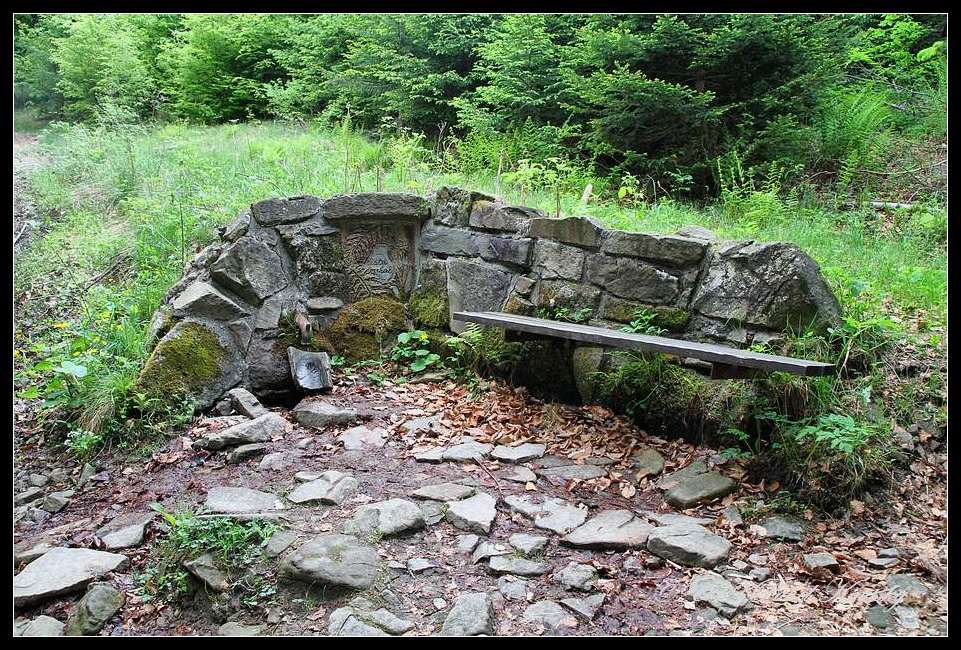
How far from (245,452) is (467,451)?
1236 millimetres

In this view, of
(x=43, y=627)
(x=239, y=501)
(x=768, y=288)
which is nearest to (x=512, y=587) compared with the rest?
(x=239, y=501)

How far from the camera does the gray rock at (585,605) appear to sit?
258cm

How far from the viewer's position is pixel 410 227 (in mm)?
5367

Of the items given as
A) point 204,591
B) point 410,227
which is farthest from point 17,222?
point 204,591

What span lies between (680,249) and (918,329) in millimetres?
1403

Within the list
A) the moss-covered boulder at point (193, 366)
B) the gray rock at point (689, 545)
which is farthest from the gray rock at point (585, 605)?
the moss-covered boulder at point (193, 366)

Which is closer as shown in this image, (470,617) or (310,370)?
(470,617)

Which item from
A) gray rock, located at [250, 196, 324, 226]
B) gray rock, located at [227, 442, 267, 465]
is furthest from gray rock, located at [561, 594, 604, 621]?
gray rock, located at [250, 196, 324, 226]

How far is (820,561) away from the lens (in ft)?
9.27

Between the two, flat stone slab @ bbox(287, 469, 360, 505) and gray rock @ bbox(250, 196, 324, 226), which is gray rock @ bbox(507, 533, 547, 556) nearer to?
flat stone slab @ bbox(287, 469, 360, 505)

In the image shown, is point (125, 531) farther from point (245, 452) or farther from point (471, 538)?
point (471, 538)

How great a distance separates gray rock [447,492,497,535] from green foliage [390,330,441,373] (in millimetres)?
1773

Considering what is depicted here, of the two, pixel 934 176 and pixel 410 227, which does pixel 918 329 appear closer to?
pixel 410 227

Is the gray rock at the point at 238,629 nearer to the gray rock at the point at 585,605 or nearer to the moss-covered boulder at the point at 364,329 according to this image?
the gray rock at the point at 585,605
